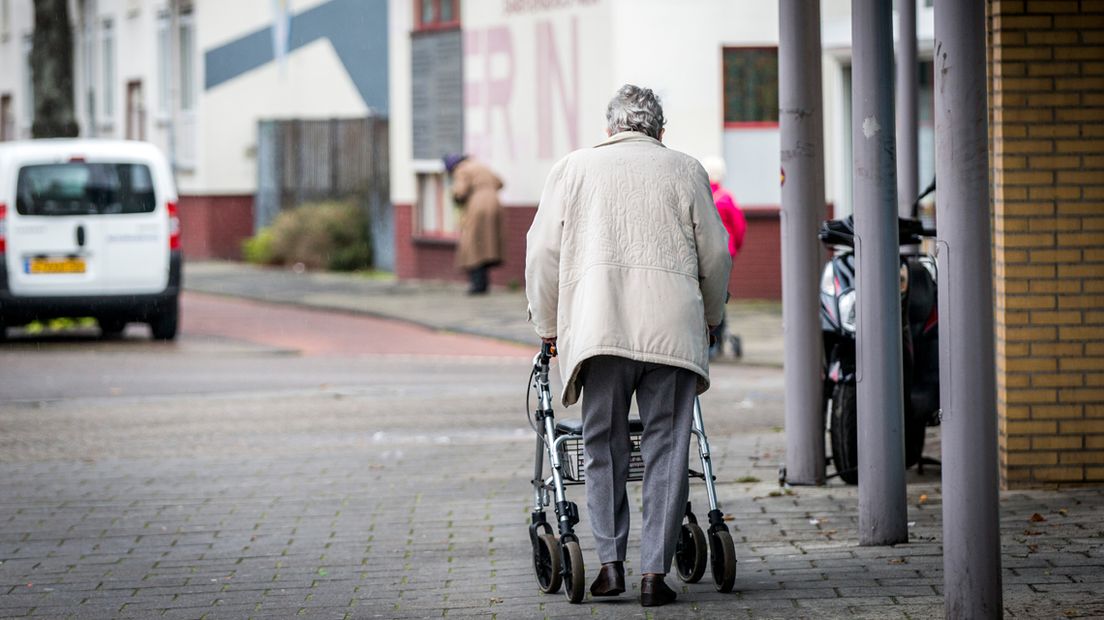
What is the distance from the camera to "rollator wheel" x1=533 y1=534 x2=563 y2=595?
6219mm

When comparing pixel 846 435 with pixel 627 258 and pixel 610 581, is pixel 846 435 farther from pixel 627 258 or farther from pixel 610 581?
pixel 627 258

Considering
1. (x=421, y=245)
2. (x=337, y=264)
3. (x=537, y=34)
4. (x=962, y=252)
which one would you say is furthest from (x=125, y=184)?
(x=962, y=252)

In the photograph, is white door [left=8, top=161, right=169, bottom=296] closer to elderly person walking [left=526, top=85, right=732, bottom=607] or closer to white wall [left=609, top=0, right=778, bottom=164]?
white wall [left=609, top=0, right=778, bottom=164]

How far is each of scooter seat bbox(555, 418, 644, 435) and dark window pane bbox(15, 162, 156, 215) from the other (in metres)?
12.5

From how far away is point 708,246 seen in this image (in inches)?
237

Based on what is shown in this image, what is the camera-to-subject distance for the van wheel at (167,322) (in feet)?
60.6

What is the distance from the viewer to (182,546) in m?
7.57

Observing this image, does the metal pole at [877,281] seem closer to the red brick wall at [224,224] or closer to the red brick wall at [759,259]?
the red brick wall at [759,259]

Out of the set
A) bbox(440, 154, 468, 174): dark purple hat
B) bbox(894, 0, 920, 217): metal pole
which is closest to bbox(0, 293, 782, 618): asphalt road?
bbox(894, 0, 920, 217): metal pole

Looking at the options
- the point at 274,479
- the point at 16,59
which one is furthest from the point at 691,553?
the point at 16,59

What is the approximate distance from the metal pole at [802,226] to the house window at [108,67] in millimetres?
33810

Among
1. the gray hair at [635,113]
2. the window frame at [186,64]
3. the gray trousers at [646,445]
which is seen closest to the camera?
the gray trousers at [646,445]

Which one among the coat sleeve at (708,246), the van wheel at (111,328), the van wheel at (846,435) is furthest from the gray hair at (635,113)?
the van wheel at (111,328)

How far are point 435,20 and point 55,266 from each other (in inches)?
412
